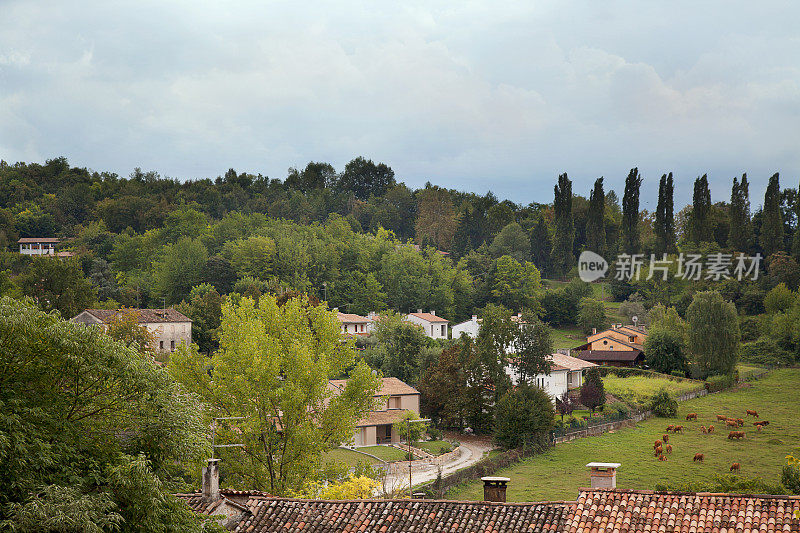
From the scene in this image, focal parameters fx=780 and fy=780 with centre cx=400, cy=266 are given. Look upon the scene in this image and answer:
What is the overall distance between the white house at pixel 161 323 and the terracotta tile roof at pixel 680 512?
47.3 meters

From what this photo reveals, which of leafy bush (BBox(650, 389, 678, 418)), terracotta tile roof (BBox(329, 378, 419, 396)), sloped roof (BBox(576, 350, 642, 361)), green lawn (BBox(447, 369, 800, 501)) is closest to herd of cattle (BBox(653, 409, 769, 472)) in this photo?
green lawn (BBox(447, 369, 800, 501))

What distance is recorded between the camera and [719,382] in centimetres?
5988

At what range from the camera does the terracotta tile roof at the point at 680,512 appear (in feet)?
42.2

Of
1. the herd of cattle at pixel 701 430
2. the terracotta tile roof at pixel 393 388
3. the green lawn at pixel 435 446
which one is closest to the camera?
the herd of cattle at pixel 701 430

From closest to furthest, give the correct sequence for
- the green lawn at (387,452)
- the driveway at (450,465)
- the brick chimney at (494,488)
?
1. the brick chimney at (494,488)
2. the driveway at (450,465)
3. the green lawn at (387,452)

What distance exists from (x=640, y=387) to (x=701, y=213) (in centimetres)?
4068

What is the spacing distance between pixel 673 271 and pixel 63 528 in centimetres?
8855

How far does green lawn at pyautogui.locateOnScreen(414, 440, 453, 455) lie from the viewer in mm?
40812

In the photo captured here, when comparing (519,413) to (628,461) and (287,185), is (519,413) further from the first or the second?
(287,185)

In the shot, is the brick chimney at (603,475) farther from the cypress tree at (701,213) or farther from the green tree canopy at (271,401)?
the cypress tree at (701,213)

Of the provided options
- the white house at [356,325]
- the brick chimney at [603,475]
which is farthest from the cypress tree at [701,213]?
the brick chimney at [603,475]

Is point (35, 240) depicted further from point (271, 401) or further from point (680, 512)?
point (680, 512)

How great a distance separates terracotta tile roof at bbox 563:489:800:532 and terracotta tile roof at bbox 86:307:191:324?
157 ft

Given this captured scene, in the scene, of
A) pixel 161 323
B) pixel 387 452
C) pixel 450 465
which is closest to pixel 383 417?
pixel 387 452
